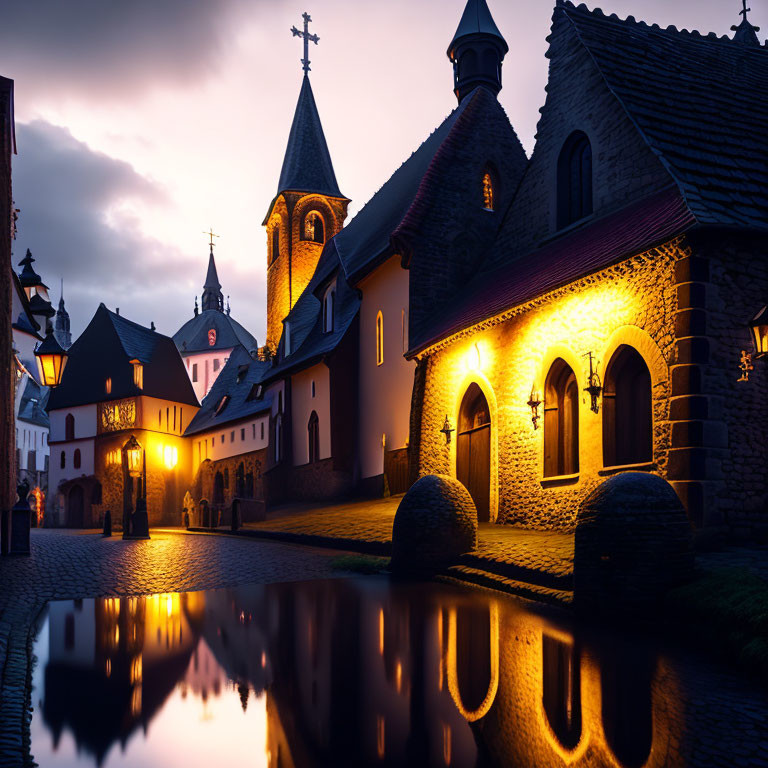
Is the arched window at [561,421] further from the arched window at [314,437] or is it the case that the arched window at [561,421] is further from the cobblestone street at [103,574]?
the arched window at [314,437]

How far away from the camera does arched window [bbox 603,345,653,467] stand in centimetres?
1302

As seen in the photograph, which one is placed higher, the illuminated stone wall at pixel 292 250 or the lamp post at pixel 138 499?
the illuminated stone wall at pixel 292 250

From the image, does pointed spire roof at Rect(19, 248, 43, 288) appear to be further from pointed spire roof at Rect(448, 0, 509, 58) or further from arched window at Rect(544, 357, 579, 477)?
pointed spire roof at Rect(448, 0, 509, 58)

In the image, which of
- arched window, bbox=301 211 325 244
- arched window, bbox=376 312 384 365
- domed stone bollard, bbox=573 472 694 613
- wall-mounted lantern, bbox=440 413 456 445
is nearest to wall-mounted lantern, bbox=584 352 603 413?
domed stone bollard, bbox=573 472 694 613

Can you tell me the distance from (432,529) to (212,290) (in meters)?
77.2

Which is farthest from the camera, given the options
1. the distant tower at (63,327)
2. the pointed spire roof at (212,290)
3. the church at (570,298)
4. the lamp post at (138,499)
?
the distant tower at (63,327)

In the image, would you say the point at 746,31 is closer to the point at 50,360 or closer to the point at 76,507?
the point at 50,360

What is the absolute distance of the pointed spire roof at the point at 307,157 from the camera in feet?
153

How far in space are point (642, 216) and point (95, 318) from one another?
143 ft

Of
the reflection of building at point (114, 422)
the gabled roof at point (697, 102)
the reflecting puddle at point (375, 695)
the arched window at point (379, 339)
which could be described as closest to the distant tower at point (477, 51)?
the arched window at point (379, 339)

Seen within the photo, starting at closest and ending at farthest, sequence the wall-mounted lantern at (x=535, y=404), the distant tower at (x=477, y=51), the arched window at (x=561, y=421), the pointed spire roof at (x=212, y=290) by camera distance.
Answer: the arched window at (x=561, y=421) → the wall-mounted lantern at (x=535, y=404) → the distant tower at (x=477, y=51) → the pointed spire roof at (x=212, y=290)

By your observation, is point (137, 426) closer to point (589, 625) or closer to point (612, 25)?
point (612, 25)

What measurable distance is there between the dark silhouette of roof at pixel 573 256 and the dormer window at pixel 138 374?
2891 centimetres

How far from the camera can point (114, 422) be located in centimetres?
4603
